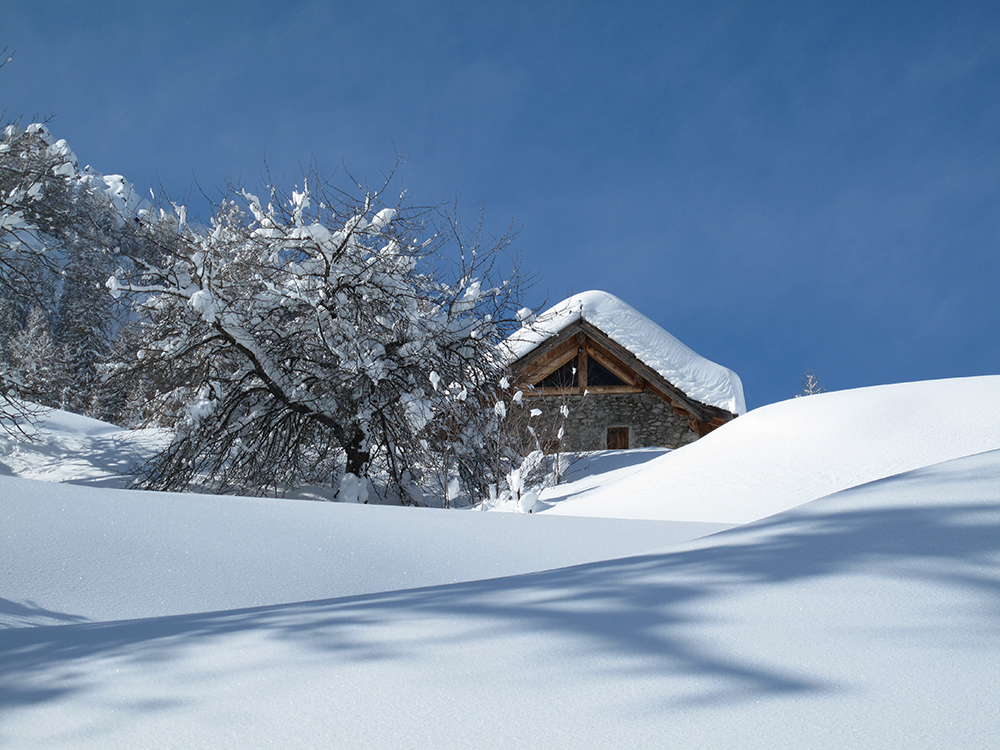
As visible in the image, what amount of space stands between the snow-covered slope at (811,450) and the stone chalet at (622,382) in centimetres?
825

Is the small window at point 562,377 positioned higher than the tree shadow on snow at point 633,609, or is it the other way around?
the small window at point 562,377

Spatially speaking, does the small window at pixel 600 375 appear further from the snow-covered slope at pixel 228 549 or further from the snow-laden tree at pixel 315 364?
the snow-covered slope at pixel 228 549

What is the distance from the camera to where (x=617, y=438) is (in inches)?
572

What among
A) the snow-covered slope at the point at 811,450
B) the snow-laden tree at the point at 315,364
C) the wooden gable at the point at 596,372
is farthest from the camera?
the wooden gable at the point at 596,372

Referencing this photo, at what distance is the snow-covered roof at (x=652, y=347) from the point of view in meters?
13.4

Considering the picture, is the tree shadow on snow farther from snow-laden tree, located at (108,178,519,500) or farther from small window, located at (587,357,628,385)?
small window, located at (587,357,628,385)

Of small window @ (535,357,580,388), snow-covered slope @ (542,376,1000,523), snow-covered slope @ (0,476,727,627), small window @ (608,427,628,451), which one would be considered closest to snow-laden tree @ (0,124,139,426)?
snow-covered slope @ (0,476,727,627)

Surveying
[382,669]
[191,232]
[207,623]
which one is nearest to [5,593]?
[207,623]

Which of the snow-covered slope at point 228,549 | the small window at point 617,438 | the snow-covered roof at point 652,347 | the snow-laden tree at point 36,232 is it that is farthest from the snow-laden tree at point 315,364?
the small window at point 617,438

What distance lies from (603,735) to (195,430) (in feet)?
20.5

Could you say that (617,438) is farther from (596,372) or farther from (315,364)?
(315,364)

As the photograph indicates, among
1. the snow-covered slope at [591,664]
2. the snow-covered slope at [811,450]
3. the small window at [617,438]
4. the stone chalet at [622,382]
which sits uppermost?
the stone chalet at [622,382]

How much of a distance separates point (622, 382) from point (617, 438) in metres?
1.30

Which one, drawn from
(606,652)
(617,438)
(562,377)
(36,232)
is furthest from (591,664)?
(617,438)
